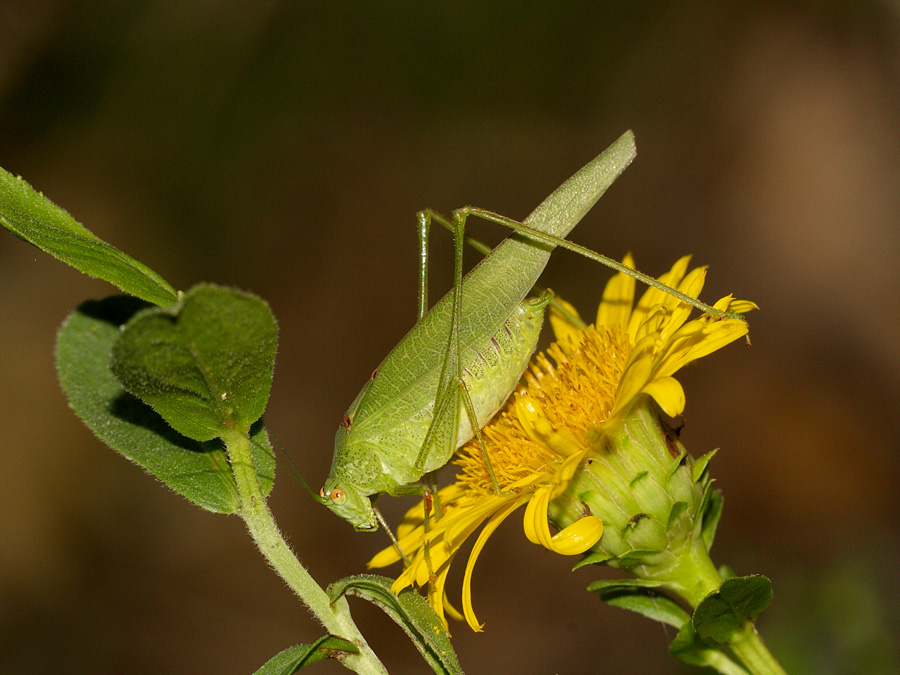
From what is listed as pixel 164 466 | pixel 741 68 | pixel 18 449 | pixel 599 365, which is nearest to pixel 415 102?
pixel 741 68

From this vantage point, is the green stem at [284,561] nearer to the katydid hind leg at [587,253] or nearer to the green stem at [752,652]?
the green stem at [752,652]

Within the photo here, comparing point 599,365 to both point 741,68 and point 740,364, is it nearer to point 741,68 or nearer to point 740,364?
point 740,364

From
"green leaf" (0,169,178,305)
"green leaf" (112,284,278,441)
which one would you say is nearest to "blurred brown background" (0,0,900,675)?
"green leaf" (112,284,278,441)

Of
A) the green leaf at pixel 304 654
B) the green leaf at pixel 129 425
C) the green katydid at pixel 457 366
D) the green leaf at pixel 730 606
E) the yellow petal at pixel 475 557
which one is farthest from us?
the green katydid at pixel 457 366

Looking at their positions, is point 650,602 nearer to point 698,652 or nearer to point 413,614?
point 698,652

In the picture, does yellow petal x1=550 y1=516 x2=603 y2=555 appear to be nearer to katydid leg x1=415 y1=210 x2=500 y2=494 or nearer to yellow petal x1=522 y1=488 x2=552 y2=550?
yellow petal x1=522 y1=488 x2=552 y2=550

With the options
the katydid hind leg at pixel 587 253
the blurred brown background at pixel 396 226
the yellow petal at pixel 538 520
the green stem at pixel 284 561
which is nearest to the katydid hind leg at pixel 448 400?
the katydid hind leg at pixel 587 253
